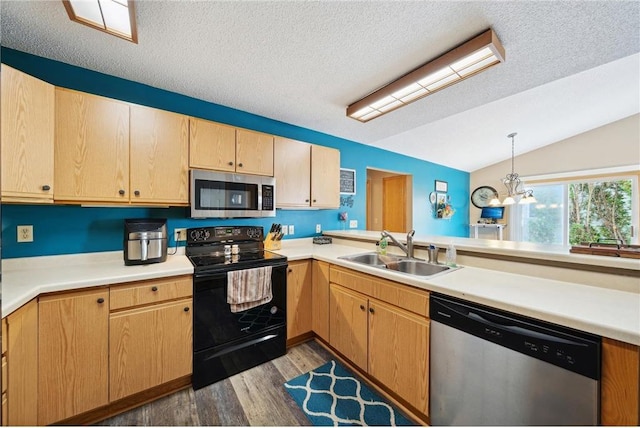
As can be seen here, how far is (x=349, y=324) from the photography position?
6.06 feet

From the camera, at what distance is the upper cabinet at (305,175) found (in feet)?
7.81

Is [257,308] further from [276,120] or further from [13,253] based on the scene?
[276,120]

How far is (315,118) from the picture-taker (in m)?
2.62

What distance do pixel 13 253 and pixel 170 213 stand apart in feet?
2.95

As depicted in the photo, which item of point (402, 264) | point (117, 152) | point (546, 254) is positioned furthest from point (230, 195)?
point (546, 254)

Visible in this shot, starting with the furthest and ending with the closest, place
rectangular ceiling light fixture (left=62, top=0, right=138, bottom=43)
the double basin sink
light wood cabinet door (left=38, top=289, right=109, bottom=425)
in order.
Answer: the double basin sink, light wood cabinet door (left=38, top=289, right=109, bottom=425), rectangular ceiling light fixture (left=62, top=0, right=138, bottom=43)

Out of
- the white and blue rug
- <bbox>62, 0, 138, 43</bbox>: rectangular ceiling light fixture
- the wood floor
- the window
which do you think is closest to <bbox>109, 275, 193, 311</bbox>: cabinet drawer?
the wood floor

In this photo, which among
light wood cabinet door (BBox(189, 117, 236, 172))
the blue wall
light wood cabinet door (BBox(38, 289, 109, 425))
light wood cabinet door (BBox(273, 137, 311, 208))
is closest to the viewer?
light wood cabinet door (BBox(38, 289, 109, 425))

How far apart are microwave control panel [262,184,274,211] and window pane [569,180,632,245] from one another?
5.48 metres

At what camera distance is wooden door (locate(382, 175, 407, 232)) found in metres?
4.62

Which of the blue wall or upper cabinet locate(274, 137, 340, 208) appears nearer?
the blue wall

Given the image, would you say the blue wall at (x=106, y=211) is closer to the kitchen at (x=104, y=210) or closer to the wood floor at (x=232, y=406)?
the kitchen at (x=104, y=210)

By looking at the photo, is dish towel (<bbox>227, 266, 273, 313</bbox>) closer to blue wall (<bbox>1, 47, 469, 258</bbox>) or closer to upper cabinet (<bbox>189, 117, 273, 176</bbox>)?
blue wall (<bbox>1, 47, 469, 258</bbox>)

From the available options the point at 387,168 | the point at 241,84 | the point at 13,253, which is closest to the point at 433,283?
the point at 241,84
